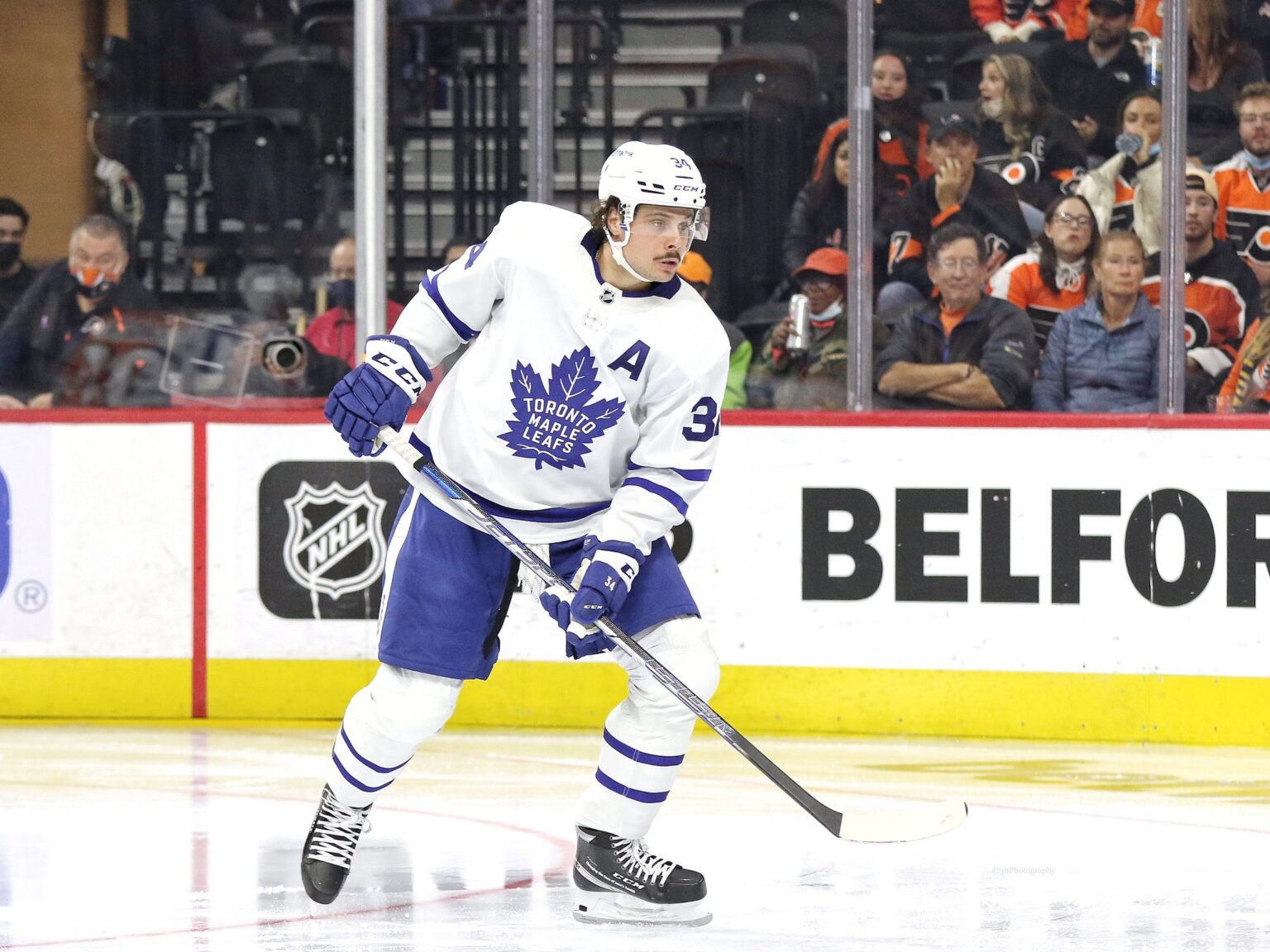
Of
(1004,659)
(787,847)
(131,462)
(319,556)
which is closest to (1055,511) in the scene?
(1004,659)

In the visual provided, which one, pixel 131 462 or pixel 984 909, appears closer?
pixel 984 909

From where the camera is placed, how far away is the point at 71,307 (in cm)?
487

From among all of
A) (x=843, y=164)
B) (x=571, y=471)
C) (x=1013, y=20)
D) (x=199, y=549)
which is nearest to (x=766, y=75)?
(x=843, y=164)

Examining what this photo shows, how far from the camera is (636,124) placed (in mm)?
4758

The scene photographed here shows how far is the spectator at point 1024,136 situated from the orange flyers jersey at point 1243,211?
0.35 meters

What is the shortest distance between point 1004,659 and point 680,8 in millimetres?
1832

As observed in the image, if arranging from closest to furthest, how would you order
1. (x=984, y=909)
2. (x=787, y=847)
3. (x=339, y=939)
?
(x=339, y=939), (x=984, y=909), (x=787, y=847)

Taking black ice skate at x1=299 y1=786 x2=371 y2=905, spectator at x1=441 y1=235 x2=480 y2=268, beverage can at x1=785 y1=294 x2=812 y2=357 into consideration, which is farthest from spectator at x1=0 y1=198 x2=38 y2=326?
black ice skate at x1=299 y1=786 x2=371 y2=905

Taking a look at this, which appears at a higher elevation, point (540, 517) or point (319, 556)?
point (540, 517)

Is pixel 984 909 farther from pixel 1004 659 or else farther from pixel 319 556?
pixel 319 556

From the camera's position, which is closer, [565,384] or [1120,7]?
[565,384]

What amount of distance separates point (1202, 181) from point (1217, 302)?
0.30 meters

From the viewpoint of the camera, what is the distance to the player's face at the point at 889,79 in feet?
15.2

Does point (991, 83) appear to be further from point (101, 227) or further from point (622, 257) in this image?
point (101, 227)
